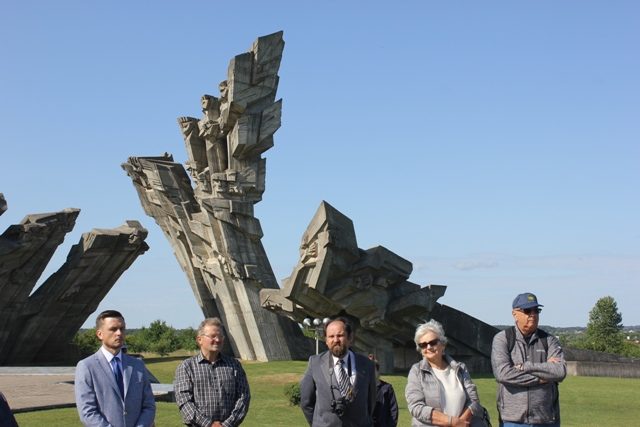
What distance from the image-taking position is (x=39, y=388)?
51.6 feet

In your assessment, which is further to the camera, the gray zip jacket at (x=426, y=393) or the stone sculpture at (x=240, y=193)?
the stone sculpture at (x=240, y=193)

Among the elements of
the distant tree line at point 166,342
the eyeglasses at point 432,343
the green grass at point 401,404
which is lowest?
the green grass at point 401,404

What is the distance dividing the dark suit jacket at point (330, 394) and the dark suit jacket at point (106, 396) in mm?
1092

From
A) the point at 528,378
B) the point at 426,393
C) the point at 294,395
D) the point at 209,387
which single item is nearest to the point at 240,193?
the point at 294,395

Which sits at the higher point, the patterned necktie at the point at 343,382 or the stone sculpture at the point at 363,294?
the stone sculpture at the point at 363,294

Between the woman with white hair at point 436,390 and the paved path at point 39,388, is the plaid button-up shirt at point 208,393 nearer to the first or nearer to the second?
the woman with white hair at point 436,390

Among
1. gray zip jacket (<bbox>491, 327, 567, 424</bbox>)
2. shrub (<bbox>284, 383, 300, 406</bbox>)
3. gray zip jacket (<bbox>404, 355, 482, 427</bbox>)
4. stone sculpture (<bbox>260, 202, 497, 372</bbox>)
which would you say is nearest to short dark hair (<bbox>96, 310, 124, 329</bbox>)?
gray zip jacket (<bbox>404, 355, 482, 427</bbox>)

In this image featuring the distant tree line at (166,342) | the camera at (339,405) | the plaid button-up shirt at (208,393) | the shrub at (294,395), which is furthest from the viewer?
the distant tree line at (166,342)

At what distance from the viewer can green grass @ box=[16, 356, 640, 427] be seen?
12.4 meters

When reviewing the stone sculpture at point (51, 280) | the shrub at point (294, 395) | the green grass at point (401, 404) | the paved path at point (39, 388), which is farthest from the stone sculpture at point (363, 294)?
the stone sculpture at point (51, 280)

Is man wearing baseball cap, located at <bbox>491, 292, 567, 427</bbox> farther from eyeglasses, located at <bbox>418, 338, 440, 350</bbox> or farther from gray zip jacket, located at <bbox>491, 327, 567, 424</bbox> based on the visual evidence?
eyeglasses, located at <bbox>418, 338, 440, 350</bbox>

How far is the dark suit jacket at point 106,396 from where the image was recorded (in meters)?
5.62

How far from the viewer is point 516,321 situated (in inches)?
239

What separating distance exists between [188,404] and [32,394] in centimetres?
987
